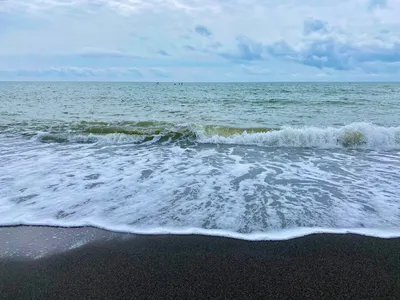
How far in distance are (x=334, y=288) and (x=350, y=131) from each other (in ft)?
32.8

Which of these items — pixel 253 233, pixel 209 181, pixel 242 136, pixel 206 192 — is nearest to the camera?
pixel 253 233

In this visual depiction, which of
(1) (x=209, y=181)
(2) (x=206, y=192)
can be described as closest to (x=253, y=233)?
(2) (x=206, y=192)

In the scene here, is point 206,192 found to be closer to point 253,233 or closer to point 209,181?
point 209,181

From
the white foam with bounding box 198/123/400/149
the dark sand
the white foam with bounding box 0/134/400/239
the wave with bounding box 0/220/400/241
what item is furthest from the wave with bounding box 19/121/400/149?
the dark sand

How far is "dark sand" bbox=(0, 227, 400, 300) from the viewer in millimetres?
2975

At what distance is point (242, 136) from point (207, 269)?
908 cm

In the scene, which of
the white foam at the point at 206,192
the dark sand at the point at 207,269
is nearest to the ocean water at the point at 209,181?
the white foam at the point at 206,192

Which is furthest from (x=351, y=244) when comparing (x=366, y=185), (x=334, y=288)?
(x=366, y=185)

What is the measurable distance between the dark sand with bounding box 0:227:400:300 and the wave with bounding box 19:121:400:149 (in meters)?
7.78

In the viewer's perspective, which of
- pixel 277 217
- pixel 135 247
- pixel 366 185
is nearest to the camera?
pixel 135 247

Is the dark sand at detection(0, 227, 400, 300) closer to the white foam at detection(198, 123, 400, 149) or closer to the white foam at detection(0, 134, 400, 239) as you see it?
the white foam at detection(0, 134, 400, 239)

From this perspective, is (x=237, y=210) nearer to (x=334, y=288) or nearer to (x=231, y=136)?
(x=334, y=288)

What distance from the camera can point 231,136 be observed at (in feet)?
40.8

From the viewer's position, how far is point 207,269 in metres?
3.34
